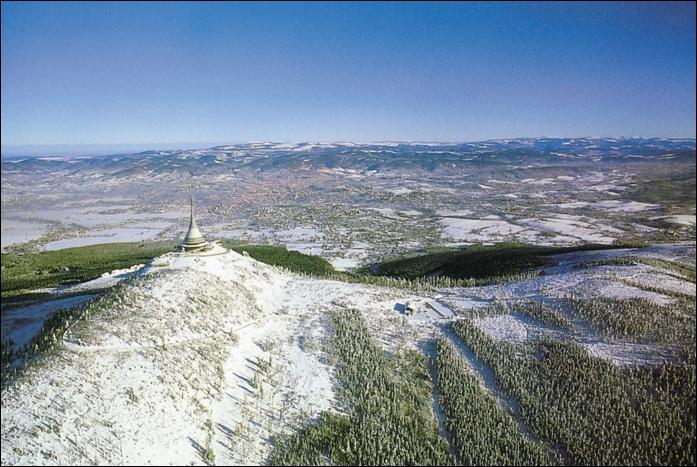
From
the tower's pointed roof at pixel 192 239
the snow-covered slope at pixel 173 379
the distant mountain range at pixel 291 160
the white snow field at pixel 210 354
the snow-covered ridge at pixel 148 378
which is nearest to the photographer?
the snow-covered ridge at pixel 148 378

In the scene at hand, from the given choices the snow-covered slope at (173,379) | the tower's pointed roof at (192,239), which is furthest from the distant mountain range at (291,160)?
the snow-covered slope at (173,379)

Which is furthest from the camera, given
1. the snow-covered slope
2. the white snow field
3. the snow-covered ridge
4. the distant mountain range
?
the distant mountain range

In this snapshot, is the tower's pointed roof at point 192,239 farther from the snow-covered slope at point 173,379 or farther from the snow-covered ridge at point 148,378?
the snow-covered ridge at point 148,378

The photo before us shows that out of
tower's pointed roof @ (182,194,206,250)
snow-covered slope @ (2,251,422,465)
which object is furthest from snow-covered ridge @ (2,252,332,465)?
tower's pointed roof @ (182,194,206,250)

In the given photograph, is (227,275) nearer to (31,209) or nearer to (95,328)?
(95,328)

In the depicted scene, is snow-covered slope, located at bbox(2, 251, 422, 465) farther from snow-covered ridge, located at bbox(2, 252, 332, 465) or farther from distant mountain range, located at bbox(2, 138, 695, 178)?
distant mountain range, located at bbox(2, 138, 695, 178)

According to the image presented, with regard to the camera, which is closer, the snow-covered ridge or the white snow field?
the snow-covered ridge

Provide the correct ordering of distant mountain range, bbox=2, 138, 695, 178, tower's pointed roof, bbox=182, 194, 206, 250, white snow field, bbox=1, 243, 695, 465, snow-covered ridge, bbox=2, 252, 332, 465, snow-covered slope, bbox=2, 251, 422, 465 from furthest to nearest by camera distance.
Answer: distant mountain range, bbox=2, 138, 695, 178
tower's pointed roof, bbox=182, 194, 206, 250
white snow field, bbox=1, 243, 695, 465
snow-covered slope, bbox=2, 251, 422, 465
snow-covered ridge, bbox=2, 252, 332, 465

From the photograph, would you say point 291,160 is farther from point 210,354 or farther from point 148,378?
point 148,378

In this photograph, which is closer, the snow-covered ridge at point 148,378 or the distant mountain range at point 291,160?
the snow-covered ridge at point 148,378
